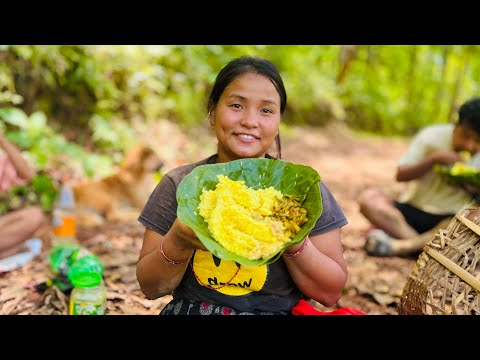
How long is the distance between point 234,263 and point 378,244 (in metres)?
2.59

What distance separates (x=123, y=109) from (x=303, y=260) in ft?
17.9

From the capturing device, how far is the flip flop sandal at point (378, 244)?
13.7 feet

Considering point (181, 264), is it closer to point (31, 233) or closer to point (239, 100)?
point (239, 100)

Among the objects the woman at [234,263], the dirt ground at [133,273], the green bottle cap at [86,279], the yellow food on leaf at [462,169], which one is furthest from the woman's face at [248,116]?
the yellow food on leaf at [462,169]

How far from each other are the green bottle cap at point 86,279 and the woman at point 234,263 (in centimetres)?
72

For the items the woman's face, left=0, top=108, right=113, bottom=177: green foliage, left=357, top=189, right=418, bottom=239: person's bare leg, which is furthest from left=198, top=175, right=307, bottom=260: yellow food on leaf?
left=0, top=108, right=113, bottom=177: green foliage

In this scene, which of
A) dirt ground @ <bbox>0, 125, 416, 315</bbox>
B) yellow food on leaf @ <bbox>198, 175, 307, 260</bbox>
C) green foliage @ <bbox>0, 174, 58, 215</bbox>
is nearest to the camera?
yellow food on leaf @ <bbox>198, 175, 307, 260</bbox>

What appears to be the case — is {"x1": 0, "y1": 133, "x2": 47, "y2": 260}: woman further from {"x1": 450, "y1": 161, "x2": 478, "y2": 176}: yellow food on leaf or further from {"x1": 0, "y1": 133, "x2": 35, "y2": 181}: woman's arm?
{"x1": 450, "y1": 161, "x2": 478, "y2": 176}: yellow food on leaf

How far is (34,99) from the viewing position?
5.80 m

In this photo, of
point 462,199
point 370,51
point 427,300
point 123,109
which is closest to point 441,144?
point 462,199

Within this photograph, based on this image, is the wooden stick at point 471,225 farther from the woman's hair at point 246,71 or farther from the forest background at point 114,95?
the forest background at point 114,95

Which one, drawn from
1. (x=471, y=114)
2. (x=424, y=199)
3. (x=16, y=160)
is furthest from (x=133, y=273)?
(x=471, y=114)

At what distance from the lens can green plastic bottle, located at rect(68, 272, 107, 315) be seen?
2566 mm

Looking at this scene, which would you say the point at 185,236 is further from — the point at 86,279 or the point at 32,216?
the point at 32,216
